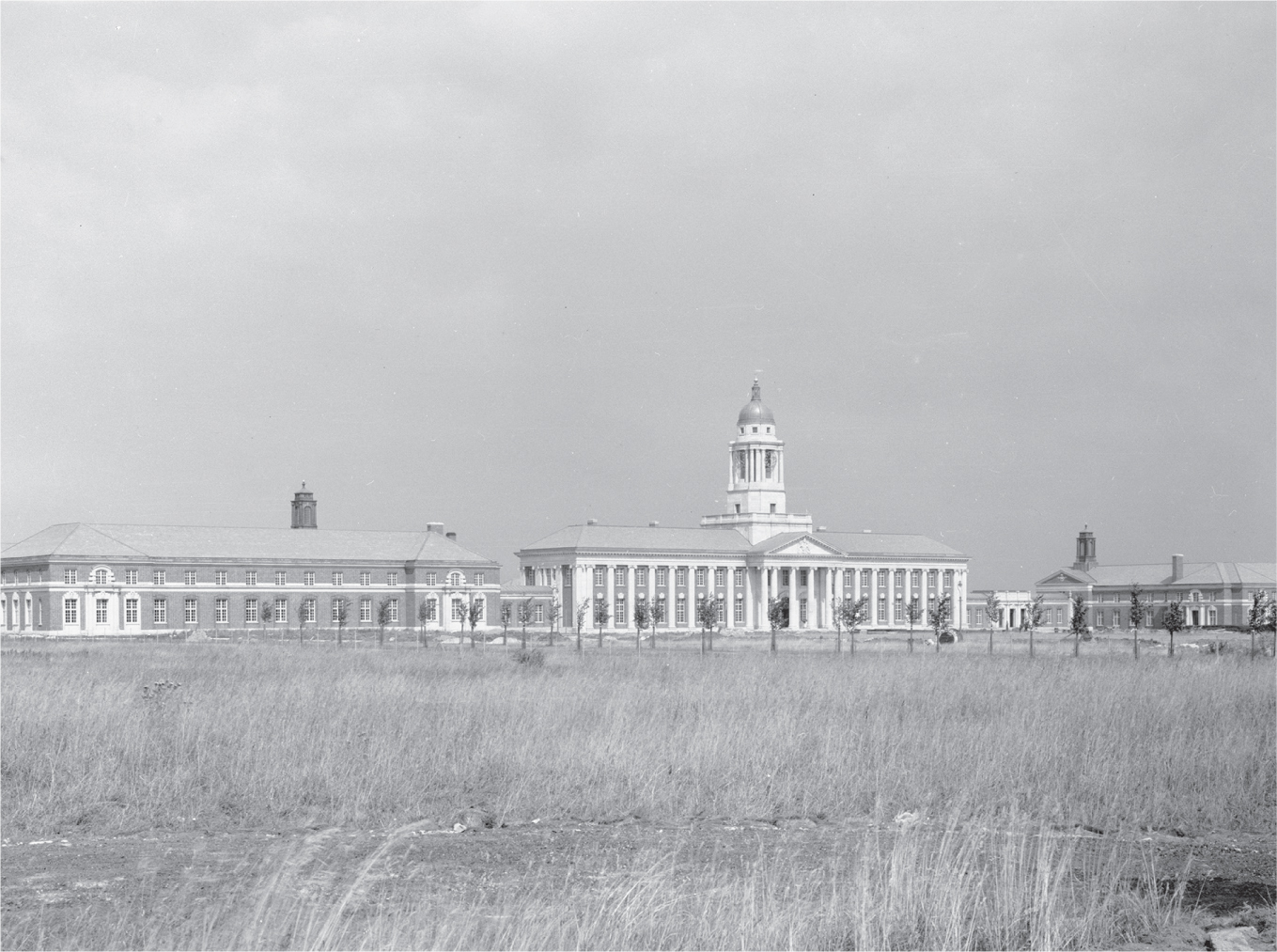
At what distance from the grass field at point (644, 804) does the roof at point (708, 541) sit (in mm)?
89741

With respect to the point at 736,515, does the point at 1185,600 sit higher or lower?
lower

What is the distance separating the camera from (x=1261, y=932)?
9492 mm

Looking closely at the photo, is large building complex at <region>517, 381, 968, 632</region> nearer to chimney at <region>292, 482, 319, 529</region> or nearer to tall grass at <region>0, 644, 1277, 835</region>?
chimney at <region>292, 482, 319, 529</region>

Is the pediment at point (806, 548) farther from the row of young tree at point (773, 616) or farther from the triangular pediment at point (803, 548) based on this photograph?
the row of young tree at point (773, 616)

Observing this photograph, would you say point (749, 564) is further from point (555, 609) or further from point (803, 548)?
point (555, 609)

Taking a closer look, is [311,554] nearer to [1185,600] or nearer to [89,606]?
[89,606]

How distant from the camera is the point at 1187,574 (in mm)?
135875

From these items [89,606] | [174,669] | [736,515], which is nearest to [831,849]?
[174,669]

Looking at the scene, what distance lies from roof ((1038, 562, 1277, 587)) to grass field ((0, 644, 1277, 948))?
115725 millimetres

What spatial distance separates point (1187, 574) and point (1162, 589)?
3018mm

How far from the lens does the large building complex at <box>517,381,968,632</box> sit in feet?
373

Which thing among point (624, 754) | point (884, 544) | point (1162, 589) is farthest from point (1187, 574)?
point (624, 754)

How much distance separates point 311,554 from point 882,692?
76821 millimetres

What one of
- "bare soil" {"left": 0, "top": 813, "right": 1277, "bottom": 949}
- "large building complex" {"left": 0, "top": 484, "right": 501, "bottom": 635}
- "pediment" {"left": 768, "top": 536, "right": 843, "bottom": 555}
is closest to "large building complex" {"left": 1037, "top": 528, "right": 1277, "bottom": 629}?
"pediment" {"left": 768, "top": 536, "right": 843, "bottom": 555}
